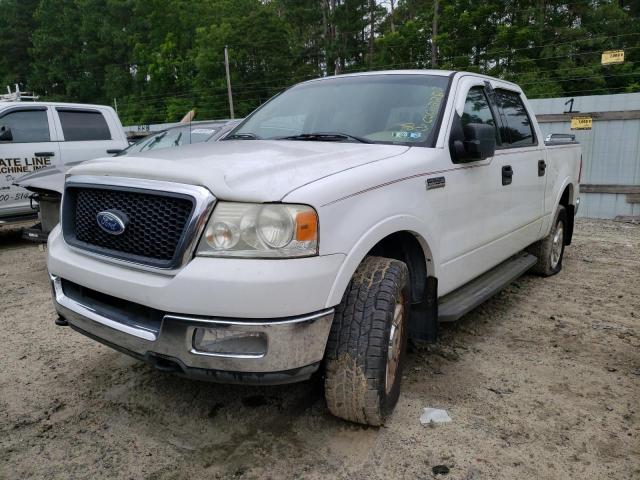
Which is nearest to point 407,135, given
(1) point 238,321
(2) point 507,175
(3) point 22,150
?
(2) point 507,175

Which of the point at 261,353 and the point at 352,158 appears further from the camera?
the point at 352,158

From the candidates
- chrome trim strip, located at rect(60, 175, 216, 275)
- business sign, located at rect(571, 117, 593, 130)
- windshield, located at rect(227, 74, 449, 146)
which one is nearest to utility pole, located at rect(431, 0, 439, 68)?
business sign, located at rect(571, 117, 593, 130)

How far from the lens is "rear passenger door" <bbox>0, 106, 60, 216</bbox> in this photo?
718 centimetres

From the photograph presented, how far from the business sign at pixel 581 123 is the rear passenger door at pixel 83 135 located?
327 inches

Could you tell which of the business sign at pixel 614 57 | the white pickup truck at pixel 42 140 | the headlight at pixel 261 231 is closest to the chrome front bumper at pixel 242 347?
the headlight at pixel 261 231

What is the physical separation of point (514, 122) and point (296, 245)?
9.83 feet

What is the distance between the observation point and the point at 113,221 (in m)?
2.42

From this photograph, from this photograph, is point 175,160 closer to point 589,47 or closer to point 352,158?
point 352,158

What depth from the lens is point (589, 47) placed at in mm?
26297

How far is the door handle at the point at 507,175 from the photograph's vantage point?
380cm

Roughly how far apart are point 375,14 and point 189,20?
21024mm

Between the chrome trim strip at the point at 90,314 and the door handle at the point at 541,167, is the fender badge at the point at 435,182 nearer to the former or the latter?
the chrome trim strip at the point at 90,314

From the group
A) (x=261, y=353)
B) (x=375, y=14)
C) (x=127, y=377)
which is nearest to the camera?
(x=261, y=353)

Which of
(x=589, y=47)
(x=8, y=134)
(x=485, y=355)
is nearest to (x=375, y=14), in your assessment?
(x=589, y=47)
